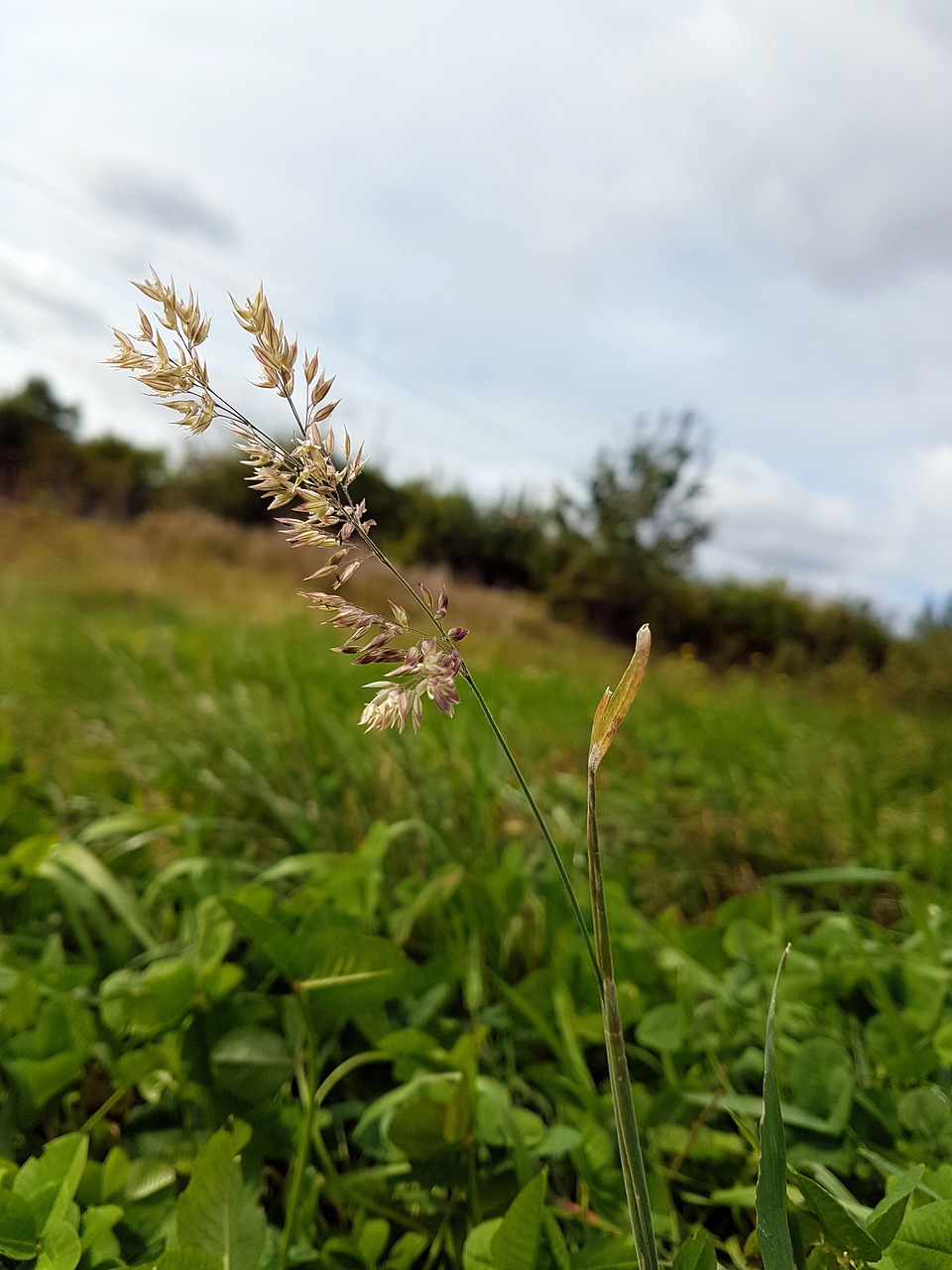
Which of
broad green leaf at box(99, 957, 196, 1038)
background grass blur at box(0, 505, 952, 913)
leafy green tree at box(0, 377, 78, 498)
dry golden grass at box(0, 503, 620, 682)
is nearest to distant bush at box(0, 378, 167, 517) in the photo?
leafy green tree at box(0, 377, 78, 498)

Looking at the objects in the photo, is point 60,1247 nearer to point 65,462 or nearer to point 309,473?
point 309,473

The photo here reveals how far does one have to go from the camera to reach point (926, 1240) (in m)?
0.49

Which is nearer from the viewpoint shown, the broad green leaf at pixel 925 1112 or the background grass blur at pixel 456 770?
the broad green leaf at pixel 925 1112

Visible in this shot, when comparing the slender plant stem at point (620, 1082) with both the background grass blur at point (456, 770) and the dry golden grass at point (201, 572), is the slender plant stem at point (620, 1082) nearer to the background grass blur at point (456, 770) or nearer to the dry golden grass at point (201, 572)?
the background grass blur at point (456, 770)

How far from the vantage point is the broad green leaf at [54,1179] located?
56 centimetres

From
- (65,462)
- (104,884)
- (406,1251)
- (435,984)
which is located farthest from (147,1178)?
(65,462)

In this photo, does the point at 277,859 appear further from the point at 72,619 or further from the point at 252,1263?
the point at 72,619

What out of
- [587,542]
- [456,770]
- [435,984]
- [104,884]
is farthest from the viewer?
[587,542]

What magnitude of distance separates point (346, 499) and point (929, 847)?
1.44m

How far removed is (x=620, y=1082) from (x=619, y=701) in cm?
19

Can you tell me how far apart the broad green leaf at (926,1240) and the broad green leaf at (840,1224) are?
0.12ft

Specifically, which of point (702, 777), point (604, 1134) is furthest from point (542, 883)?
point (702, 777)

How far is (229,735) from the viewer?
192cm

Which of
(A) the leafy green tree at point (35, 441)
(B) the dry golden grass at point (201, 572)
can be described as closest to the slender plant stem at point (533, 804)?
(B) the dry golden grass at point (201, 572)
